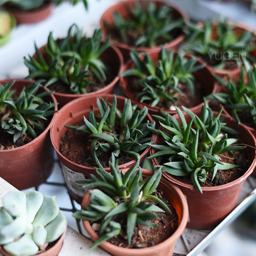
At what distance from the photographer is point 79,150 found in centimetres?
125

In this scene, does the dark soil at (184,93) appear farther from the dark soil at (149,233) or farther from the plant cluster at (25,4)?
the plant cluster at (25,4)

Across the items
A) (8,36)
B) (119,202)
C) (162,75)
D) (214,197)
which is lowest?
(214,197)

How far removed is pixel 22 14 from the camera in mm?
1884

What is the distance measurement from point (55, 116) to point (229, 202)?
29.5 inches

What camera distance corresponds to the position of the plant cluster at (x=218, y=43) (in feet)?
5.50

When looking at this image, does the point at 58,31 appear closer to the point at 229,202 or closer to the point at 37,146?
the point at 37,146

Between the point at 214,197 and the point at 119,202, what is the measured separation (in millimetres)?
338

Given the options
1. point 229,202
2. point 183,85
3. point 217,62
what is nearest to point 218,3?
point 217,62

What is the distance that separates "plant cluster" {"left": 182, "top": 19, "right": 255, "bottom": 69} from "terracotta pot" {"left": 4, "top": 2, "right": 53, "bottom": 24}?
86 centimetres

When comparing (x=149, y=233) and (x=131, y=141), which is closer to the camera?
(x=149, y=233)

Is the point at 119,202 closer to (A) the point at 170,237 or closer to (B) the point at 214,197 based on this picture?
(A) the point at 170,237

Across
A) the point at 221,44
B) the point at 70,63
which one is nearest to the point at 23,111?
the point at 70,63

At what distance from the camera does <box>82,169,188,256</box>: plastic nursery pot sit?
91cm

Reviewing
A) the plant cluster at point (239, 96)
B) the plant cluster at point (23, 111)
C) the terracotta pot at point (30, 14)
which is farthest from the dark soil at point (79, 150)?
the terracotta pot at point (30, 14)
